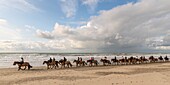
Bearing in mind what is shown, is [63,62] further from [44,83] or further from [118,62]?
[44,83]

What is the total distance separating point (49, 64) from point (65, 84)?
14.9 meters

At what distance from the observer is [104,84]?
1100cm

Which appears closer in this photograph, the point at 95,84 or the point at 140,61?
the point at 95,84

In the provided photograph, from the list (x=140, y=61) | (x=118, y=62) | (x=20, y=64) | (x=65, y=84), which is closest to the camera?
(x=65, y=84)

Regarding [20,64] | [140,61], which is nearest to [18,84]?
[20,64]

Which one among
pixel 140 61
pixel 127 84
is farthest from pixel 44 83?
pixel 140 61

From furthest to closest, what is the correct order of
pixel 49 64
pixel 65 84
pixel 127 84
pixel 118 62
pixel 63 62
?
pixel 118 62 → pixel 63 62 → pixel 49 64 → pixel 65 84 → pixel 127 84

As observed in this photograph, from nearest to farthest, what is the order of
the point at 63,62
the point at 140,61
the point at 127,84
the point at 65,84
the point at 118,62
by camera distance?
1. the point at 127,84
2. the point at 65,84
3. the point at 63,62
4. the point at 118,62
5. the point at 140,61

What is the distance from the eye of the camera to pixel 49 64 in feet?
85.8

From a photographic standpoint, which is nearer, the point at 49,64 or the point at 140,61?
the point at 49,64

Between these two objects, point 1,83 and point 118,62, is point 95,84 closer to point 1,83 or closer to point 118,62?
point 1,83

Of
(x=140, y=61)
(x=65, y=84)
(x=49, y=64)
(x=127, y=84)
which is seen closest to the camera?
(x=127, y=84)

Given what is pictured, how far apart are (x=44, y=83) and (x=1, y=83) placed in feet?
10.3

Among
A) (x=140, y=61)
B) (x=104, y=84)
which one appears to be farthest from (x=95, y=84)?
(x=140, y=61)
